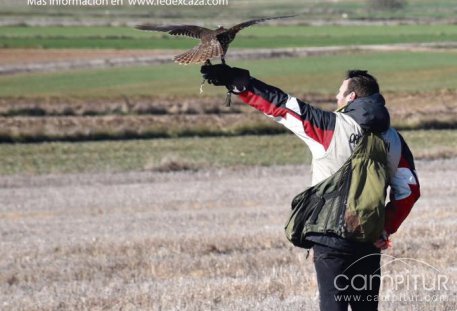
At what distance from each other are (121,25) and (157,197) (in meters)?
52.6

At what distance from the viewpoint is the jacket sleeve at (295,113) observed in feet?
17.7

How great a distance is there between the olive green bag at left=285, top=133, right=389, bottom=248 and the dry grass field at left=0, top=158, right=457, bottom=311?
1988 mm

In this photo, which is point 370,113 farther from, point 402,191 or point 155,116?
point 155,116

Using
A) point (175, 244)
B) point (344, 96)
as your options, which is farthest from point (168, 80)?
point (344, 96)

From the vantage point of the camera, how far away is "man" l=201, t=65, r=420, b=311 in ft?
17.7

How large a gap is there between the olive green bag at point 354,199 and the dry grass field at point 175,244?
1988mm

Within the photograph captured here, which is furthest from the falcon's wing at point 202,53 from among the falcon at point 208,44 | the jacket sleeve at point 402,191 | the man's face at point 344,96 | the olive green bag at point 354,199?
the jacket sleeve at point 402,191

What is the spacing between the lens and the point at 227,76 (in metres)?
5.35

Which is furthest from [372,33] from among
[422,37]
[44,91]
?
[44,91]

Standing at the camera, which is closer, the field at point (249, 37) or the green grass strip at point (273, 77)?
the green grass strip at point (273, 77)

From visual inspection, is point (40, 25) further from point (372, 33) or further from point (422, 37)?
point (422, 37)

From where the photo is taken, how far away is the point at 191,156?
23.0 metres

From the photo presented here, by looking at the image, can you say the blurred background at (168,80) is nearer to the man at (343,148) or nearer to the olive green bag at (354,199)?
the man at (343,148)

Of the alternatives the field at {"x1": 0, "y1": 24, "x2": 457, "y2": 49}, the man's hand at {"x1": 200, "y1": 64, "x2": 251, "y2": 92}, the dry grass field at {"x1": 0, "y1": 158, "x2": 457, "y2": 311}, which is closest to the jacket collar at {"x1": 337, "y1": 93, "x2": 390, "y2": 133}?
the man's hand at {"x1": 200, "y1": 64, "x2": 251, "y2": 92}
